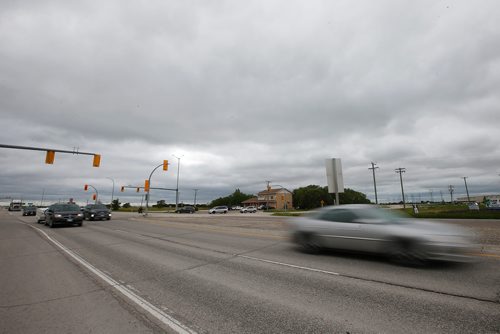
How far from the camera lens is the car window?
701cm

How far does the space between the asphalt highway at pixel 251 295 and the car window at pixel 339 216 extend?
104 centimetres

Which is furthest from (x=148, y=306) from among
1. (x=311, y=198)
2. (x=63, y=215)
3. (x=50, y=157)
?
(x=311, y=198)

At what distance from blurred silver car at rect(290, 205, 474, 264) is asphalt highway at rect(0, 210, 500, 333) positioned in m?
0.33

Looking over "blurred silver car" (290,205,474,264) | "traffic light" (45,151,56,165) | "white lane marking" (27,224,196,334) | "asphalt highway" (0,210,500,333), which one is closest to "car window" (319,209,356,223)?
"blurred silver car" (290,205,474,264)

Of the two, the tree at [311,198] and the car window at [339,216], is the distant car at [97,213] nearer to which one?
the car window at [339,216]

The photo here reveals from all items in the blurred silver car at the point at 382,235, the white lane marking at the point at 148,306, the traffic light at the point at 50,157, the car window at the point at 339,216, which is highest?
the traffic light at the point at 50,157

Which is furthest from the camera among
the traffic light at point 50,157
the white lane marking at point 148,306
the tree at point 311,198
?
the tree at point 311,198

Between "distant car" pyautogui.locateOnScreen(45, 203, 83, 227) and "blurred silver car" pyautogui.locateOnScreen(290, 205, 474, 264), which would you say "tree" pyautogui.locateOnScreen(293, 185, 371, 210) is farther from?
"blurred silver car" pyautogui.locateOnScreen(290, 205, 474, 264)

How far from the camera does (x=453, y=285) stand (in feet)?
14.9

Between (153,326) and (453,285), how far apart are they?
5152 millimetres

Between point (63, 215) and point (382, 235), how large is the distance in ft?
68.0

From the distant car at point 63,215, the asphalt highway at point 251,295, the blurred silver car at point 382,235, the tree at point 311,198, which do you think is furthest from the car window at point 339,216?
the tree at point 311,198

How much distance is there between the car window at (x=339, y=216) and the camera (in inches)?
276

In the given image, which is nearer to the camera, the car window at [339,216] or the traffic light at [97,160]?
the car window at [339,216]
